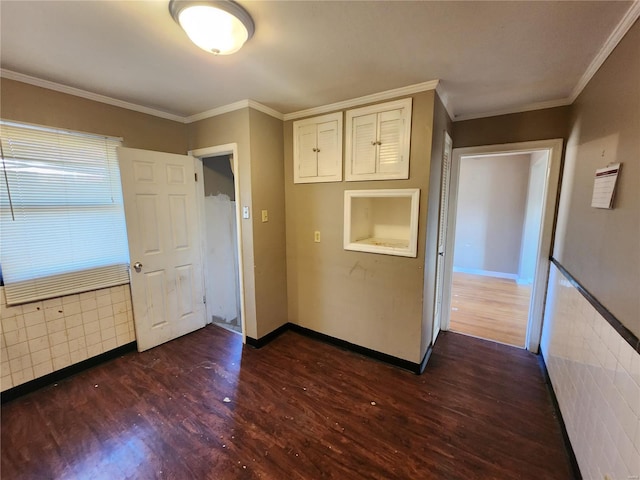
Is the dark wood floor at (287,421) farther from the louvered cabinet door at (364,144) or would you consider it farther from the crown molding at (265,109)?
the crown molding at (265,109)

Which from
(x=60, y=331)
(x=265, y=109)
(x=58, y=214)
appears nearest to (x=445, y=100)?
(x=265, y=109)

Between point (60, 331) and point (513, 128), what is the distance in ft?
14.1

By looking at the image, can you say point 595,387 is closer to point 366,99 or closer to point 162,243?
point 366,99

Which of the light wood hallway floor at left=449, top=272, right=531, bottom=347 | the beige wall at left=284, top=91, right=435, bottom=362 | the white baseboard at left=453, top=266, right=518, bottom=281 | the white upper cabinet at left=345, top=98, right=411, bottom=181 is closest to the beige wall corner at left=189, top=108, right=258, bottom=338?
the beige wall at left=284, top=91, right=435, bottom=362

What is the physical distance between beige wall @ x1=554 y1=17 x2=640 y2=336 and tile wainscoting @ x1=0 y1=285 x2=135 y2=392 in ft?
11.2

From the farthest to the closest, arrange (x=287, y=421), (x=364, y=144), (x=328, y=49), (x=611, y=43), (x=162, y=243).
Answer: (x=162, y=243) → (x=364, y=144) → (x=287, y=421) → (x=328, y=49) → (x=611, y=43)

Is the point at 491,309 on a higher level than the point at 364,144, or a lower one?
lower

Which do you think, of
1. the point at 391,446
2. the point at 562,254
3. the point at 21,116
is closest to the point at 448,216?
the point at 562,254

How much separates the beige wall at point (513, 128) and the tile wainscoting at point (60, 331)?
11.9 feet

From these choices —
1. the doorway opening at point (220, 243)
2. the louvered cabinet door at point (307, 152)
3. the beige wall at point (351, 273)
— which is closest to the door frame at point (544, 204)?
the beige wall at point (351, 273)

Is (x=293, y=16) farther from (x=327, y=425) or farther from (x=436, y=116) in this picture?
(x=327, y=425)

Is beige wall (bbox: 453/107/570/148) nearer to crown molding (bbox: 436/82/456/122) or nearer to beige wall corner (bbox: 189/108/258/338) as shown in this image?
crown molding (bbox: 436/82/456/122)

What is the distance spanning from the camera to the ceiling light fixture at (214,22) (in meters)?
1.19

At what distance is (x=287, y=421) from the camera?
1.83m
